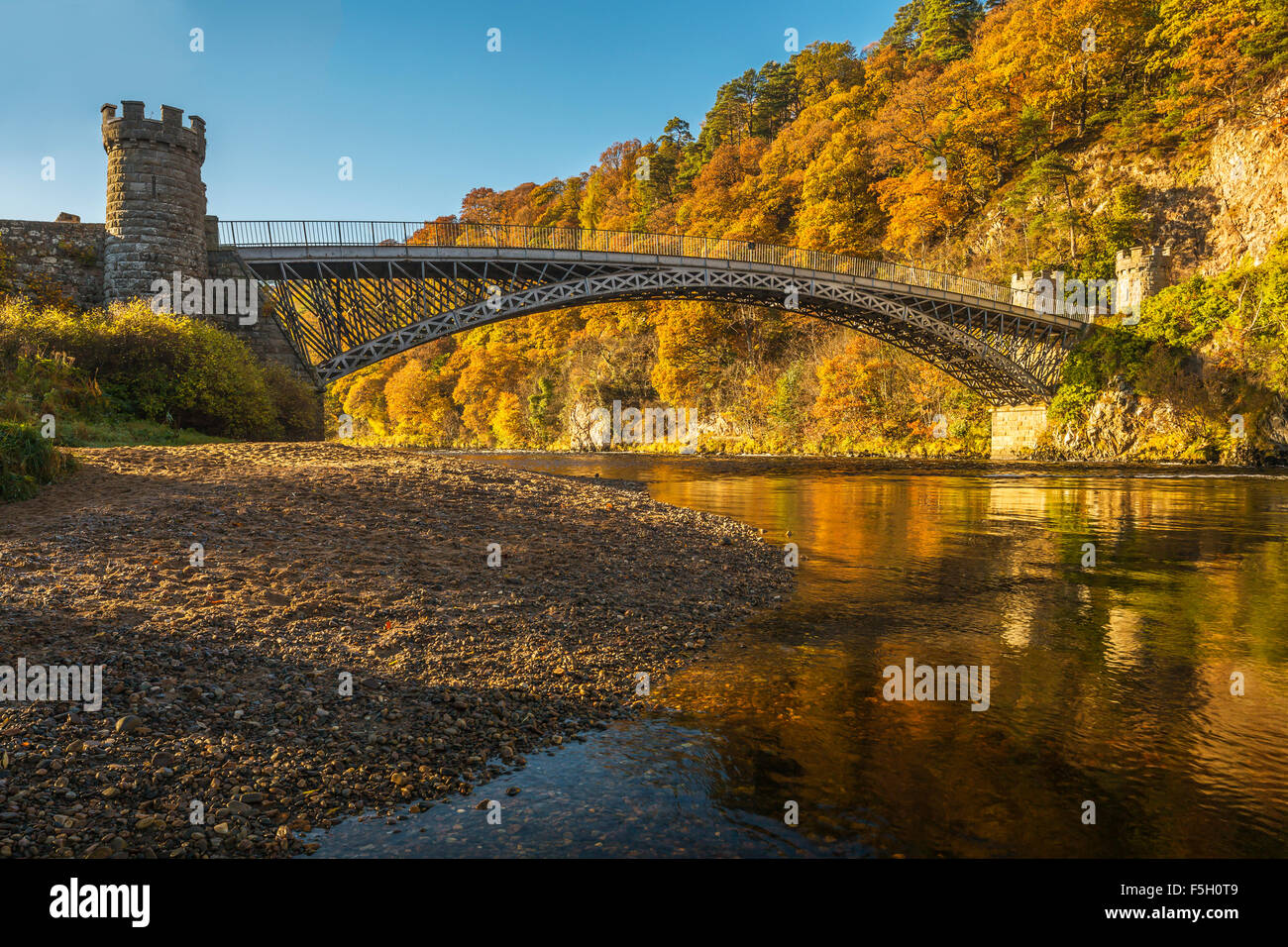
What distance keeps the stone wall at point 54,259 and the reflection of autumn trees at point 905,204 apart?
42.4 m

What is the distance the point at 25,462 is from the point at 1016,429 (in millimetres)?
53689

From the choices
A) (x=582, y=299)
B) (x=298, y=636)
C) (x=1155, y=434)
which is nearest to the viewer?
(x=298, y=636)

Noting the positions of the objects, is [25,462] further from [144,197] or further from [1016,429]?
[1016,429]

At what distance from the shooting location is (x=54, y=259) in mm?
25812

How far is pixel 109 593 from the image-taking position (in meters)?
7.00

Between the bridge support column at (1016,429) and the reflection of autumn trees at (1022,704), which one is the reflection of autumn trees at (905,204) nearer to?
the bridge support column at (1016,429)

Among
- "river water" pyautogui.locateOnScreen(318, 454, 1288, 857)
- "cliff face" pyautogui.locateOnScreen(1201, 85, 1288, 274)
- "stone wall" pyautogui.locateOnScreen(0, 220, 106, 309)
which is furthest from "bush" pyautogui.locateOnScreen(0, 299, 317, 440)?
"cliff face" pyautogui.locateOnScreen(1201, 85, 1288, 274)

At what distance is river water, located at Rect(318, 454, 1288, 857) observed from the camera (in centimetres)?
418

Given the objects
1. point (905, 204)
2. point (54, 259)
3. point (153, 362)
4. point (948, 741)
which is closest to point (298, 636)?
point (948, 741)

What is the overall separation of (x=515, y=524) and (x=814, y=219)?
5904cm

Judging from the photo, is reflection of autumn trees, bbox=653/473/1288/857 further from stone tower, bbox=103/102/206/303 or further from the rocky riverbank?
stone tower, bbox=103/102/206/303

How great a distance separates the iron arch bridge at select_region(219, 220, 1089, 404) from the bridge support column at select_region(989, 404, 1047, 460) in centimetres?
80

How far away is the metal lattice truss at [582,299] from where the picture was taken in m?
35.7
